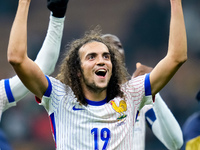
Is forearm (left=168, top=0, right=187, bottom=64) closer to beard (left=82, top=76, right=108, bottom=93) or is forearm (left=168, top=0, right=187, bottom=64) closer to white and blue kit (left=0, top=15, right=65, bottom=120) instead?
beard (left=82, top=76, right=108, bottom=93)

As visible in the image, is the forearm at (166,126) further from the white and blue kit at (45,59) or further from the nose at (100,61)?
the white and blue kit at (45,59)

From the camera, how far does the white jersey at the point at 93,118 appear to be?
8.11 feet

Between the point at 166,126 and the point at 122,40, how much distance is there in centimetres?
448

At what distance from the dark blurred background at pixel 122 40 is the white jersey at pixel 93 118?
14.1ft

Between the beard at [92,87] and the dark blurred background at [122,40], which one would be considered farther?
the dark blurred background at [122,40]

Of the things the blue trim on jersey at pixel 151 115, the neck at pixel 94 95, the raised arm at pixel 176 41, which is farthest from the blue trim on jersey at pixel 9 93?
the blue trim on jersey at pixel 151 115

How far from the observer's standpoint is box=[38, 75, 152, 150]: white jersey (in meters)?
2.47

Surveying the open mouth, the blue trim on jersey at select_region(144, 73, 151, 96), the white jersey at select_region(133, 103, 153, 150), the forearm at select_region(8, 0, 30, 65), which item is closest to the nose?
the open mouth

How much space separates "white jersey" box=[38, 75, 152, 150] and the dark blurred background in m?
4.31

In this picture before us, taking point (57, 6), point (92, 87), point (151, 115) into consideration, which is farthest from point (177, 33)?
point (151, 115)

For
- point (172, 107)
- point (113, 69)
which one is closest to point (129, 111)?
point (113, 69)

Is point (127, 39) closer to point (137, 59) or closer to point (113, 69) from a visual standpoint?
point (137, 59)

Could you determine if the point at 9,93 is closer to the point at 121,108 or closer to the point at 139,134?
the point at 121,108

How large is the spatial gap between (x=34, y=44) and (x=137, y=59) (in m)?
2.12
